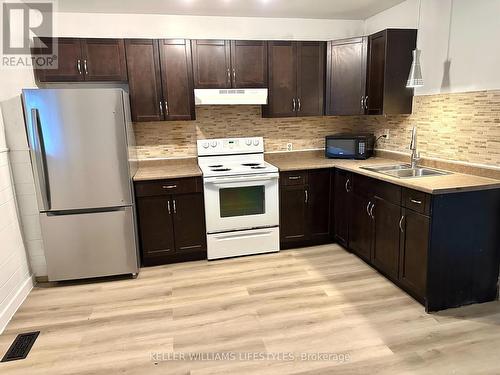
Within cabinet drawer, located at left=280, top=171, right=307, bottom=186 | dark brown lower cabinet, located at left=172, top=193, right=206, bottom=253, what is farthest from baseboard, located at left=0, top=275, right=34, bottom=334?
cabinet drawer, located at left=280, top=171, right=307, bottom=186

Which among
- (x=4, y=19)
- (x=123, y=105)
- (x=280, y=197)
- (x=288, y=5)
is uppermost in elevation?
(x=288, y=5)

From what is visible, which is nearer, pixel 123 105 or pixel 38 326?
pixel 38 326

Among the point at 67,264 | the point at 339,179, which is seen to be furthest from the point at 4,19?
the point at 339,179

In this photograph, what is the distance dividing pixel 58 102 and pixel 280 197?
215 cm

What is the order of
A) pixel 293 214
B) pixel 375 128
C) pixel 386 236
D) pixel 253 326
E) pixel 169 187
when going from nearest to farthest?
pixel 253 326 → pixel 386 236 → pixel 169 187 → pixel 293 214 → pixel 375 128

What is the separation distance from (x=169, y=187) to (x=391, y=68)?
2379mm

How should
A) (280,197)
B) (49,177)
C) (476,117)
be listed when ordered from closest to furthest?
(476,117), (49,177), (280,197)

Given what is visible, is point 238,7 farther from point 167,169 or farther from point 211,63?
point 167,169

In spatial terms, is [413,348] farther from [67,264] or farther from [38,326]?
[67,264]

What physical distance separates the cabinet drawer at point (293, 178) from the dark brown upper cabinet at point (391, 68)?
0.96 meters

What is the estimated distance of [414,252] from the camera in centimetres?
249

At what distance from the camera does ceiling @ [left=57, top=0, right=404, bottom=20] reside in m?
3.10

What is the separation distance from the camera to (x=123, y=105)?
9.30 feet

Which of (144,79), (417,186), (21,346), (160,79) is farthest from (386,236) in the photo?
(21,346)
